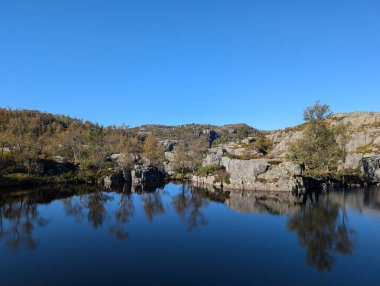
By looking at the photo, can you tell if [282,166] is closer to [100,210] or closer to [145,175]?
[145,175]

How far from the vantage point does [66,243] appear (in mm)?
36500

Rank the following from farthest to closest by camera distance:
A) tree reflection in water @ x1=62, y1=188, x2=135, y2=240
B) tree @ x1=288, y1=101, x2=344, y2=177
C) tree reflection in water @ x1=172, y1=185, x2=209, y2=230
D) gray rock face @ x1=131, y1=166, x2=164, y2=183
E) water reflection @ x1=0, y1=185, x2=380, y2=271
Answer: gray rock face @ x1=131, y1=166, x2=164, y2=183 < tree @ x1=288, y1=101, x2=344, y2=177 < tree reflection in water @ x1=172, y1=185, x2=209, y2=230 < tree reflection in water @ x1=62, y1=188, x2=135, y2=240 < water reflection @ x1=0, y1=185, x2=380, y2=271

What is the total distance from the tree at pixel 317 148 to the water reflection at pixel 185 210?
894 cm

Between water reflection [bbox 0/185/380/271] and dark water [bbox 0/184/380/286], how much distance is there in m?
0.18

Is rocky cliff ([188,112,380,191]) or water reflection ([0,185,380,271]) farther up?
rocky cliff ([188,112,380,191])

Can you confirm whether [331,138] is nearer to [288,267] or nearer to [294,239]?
[294,239]

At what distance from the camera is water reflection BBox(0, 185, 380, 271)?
37425 mm

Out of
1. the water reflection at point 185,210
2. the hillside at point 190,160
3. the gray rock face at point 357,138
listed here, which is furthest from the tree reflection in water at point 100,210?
the gray rock face at point 357,138

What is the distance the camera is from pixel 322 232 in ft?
133

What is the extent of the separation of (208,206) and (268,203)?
1273 centimetres

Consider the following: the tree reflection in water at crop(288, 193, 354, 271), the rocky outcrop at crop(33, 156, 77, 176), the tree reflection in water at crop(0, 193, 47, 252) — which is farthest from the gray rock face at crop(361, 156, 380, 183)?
the rocky outcrop at crop(33, 156, 77, 176)

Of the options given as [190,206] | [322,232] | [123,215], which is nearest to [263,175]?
[190,206]

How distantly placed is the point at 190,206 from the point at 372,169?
6391 cm

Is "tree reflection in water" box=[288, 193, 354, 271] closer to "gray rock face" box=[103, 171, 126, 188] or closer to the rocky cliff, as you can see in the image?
the rocky cliff
